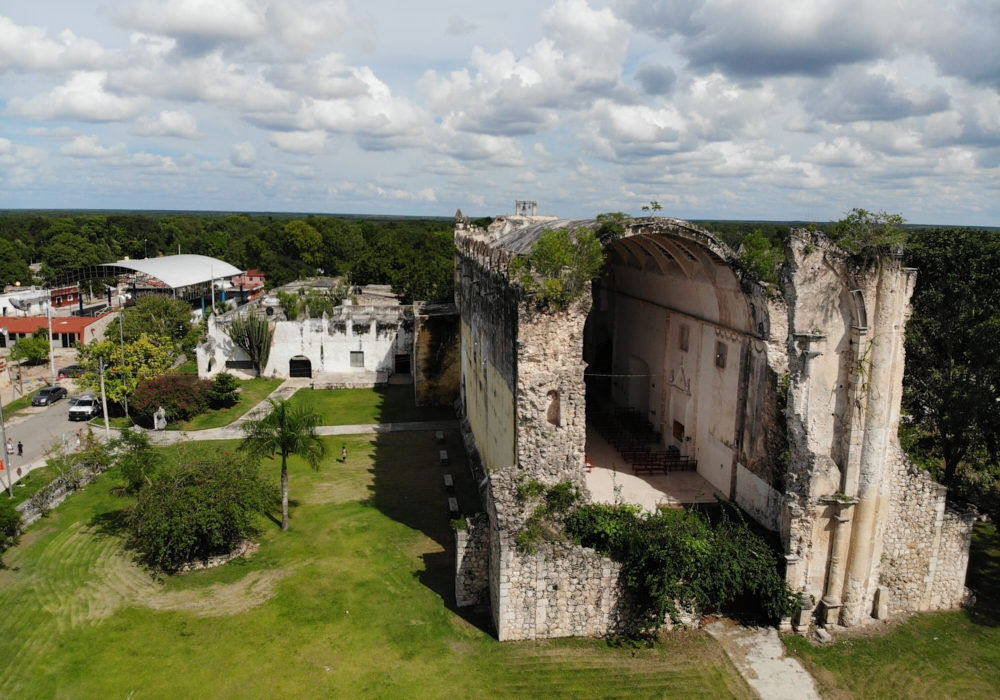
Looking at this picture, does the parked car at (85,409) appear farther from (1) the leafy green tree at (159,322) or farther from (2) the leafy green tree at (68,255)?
(2) the leafy green tree at (68,255)

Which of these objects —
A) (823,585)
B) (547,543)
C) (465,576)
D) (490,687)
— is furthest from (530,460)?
(823,585)

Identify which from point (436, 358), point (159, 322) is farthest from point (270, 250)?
point (436, 358)

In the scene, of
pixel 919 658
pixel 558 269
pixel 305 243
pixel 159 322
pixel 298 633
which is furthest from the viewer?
pixel 305 243

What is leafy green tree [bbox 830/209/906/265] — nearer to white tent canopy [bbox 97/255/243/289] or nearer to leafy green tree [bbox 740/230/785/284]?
leafy green tree [bbox 740/230/785/284]

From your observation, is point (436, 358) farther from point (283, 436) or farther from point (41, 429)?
point (41, 429)

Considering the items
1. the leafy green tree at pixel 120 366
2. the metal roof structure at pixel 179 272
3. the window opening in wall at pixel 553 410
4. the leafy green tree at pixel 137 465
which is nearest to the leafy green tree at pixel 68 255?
the metal roof structure at pixel 179 272

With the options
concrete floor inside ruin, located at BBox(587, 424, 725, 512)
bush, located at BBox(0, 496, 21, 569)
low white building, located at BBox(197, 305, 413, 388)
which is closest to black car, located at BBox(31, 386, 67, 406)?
low white building, located at BBox(197, 305, 413, 388)
